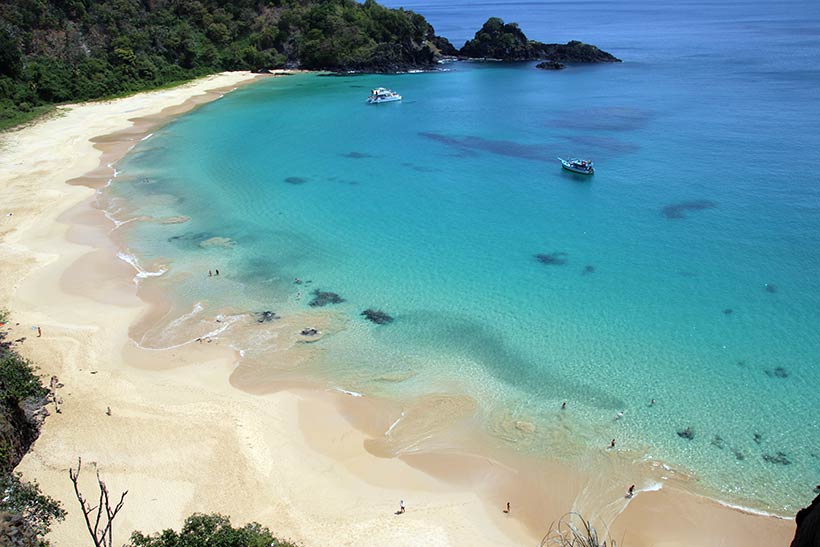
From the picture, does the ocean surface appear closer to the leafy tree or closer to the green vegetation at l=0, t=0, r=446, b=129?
the leafy tree

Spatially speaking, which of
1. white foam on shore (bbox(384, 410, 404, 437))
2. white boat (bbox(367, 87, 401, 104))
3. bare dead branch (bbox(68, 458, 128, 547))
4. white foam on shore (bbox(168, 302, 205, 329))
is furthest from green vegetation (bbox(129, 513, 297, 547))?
white boat (bbox(367, 87, 401, 104))

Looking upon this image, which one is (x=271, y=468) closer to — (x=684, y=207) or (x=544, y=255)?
(x=544, y=255)

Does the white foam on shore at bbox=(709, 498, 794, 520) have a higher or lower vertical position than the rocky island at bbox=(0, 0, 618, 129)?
lower

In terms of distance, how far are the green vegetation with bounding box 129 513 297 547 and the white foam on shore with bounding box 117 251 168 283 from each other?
26.6 meters

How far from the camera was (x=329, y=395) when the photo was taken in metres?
29.6

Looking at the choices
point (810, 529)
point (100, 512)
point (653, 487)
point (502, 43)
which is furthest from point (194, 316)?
point (502, 43)

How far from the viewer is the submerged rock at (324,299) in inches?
1485

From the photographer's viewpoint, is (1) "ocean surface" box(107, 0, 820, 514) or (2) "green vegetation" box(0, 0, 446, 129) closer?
(1) "ocean surface" box(107, 0, 820, 514)

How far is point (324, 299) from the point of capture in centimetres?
3825

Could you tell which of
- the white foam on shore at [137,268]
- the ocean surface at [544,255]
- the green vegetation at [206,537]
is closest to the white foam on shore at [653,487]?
the ocean surface at [544,255]

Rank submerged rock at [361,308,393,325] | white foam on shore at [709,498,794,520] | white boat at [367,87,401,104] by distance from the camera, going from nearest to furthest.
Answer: white foam on shore at [709,498,794,520] < submerged rock at [361,308,393,325] < white boat at [367,87,401,104]

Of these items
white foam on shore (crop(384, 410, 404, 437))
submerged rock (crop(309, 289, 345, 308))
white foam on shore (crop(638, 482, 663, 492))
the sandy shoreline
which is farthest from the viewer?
submerged rock (crop(309, 289, 345, 308))

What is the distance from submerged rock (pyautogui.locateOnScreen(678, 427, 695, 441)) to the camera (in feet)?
86.8

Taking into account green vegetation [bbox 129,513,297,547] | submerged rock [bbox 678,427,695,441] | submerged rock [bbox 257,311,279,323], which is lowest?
submerged rock [bbox 678,427,695,441]
